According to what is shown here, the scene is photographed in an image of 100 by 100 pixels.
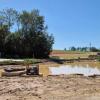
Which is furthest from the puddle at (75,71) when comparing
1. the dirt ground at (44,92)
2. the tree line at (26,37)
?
the tree line at (26,37)

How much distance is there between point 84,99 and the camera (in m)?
15.6

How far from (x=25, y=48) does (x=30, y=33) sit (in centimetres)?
427

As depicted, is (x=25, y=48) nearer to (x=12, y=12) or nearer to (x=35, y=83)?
(x=12, y=12)

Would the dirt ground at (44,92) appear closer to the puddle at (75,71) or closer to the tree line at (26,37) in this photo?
the puddle at (75,71)

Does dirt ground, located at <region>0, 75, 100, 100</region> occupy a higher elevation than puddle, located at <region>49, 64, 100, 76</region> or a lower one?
lower

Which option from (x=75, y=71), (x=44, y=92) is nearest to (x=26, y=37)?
(x=75, y=71)

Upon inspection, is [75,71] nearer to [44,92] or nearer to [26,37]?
[44,92]

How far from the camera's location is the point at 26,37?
7794 centimetres

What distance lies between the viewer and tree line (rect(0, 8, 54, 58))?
75375mm

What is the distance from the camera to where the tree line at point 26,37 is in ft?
247

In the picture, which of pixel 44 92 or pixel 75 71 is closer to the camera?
pixel 44 92

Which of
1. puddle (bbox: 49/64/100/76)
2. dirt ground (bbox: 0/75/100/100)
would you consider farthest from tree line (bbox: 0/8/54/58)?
dirt ground (bbox: 0/75/100/100)

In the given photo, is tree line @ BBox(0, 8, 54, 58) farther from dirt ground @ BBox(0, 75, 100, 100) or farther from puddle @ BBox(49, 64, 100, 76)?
dirt ground @ BBox(0, 75, 100, 100)

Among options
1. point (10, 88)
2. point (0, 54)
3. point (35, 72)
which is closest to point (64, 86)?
point (10, 88)
